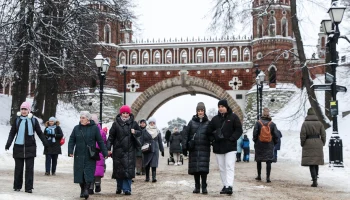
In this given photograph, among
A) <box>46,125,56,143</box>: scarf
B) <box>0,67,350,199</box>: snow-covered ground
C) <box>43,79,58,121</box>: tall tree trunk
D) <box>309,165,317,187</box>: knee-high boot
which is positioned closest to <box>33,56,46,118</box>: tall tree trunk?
<box>43,79,58,121</box>: tall tree trunk

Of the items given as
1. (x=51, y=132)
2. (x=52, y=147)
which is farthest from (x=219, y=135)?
(x=51, y=132)

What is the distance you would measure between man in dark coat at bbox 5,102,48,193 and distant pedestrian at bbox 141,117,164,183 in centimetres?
322

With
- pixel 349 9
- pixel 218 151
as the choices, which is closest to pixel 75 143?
pixel 218 151

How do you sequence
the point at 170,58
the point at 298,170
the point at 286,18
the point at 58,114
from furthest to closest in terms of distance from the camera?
the point at 170,58 → the point at 286,18 → the point at 58,114 → the point at 298,170

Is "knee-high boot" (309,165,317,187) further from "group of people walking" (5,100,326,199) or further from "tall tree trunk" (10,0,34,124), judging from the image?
"tall tree trunk" (10,0,34,124)

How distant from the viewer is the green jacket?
7.70 metres

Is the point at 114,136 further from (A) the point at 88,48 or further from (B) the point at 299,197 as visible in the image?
(A) the point at 88,48

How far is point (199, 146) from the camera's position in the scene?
8.34m

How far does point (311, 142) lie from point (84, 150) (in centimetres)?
465

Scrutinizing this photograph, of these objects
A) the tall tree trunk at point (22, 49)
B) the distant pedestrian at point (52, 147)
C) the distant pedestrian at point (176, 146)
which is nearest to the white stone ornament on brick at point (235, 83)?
the tall tree trunk at point (22, 49)

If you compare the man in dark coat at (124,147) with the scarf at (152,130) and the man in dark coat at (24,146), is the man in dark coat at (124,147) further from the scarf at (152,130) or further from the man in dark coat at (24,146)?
the scarf at (152,130)

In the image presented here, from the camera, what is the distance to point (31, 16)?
18094 millimetres

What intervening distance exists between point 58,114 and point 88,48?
455 inches

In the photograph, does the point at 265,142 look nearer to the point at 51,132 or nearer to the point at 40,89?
the point at 51,132
